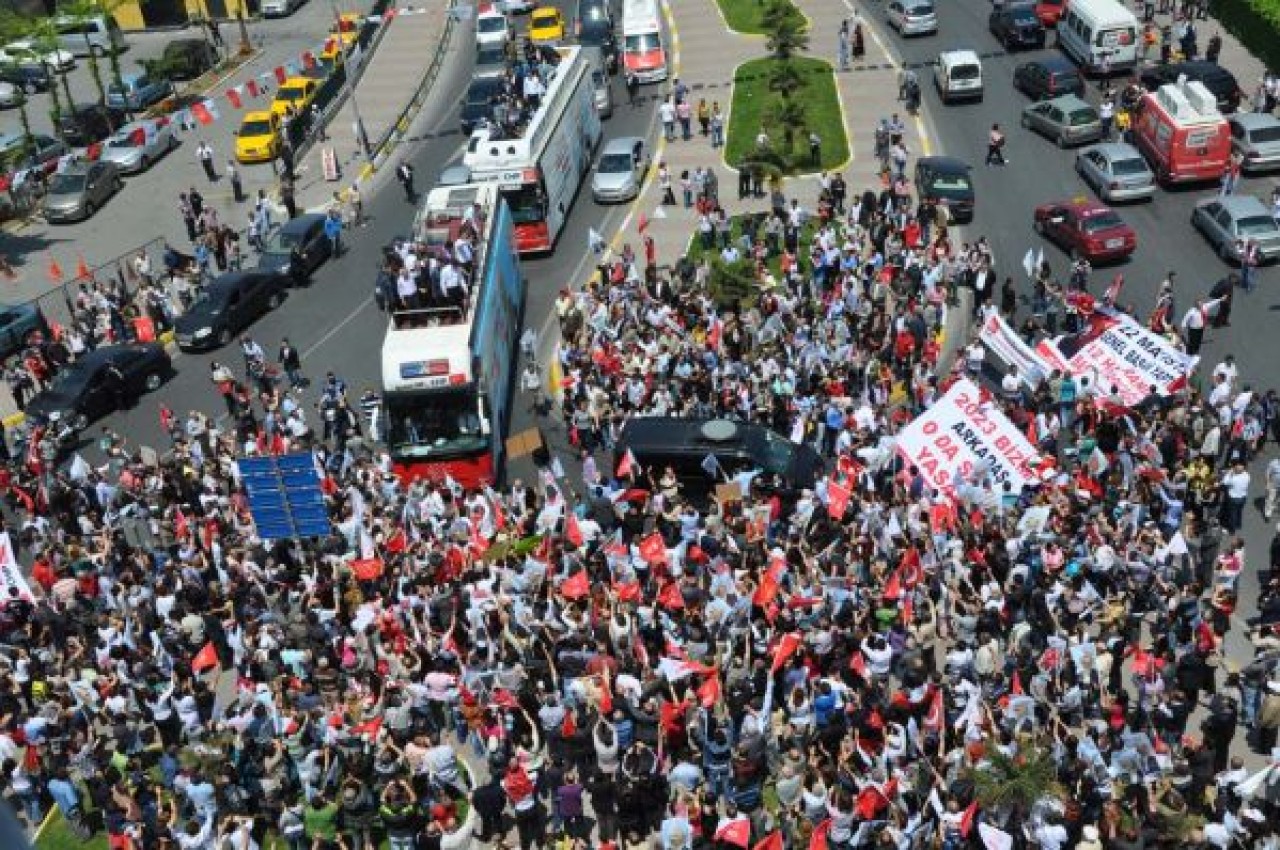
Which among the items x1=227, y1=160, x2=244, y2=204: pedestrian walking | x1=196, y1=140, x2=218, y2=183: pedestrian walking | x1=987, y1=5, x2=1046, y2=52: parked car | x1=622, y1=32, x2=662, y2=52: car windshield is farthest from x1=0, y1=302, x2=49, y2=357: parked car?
x1=987, y1=5, x2=1046, y2=52: parked car

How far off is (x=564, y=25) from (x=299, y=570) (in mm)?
44035

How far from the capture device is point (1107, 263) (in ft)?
126

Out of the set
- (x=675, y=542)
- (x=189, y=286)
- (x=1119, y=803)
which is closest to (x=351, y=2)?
(x=189, y=286)

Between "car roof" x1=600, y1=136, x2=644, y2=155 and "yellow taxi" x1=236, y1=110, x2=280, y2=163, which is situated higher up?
"car roof" x1=600, y1=136, x2=644, y2=155

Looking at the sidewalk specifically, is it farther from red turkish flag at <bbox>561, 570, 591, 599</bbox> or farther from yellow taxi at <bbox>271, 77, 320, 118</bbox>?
red turkish flag at <bbox>561, 570, 591, 599</bbox>

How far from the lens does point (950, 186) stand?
1652 inches

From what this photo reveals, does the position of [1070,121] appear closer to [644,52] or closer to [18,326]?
[644,52]

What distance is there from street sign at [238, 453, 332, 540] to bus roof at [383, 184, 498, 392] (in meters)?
4.39

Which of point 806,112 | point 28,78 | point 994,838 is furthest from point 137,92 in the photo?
point 994,838

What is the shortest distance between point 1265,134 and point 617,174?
19.7m

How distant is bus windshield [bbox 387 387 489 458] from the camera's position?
29.9m

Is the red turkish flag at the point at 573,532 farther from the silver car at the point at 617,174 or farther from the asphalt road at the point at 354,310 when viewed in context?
the silver car at the point at 617,174

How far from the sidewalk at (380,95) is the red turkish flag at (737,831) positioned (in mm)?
37122

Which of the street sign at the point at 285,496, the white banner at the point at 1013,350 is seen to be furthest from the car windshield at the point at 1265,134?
the street sign at the point at 285,496
